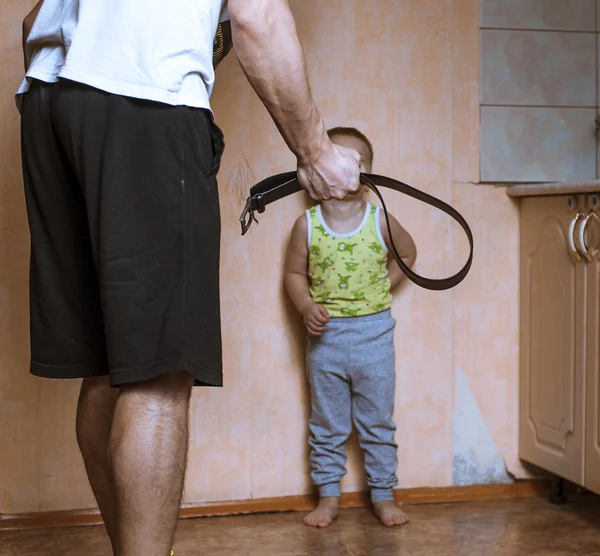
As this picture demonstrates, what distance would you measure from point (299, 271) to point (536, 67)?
87 centimetres

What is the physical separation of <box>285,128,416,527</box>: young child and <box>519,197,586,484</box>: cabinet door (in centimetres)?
36

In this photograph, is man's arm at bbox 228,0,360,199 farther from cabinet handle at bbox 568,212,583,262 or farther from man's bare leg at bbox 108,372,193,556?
cabinet handle at bbox 568,212,583,262

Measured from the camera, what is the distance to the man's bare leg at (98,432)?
138 cm

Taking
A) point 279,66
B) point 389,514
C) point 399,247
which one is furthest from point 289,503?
point 279,66

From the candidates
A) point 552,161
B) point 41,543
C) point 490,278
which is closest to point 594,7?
point 552,161

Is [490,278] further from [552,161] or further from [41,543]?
[41,543]

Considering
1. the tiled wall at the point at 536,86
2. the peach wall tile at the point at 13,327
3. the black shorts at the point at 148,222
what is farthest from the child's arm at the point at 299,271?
the black shorts at the point at 148,222

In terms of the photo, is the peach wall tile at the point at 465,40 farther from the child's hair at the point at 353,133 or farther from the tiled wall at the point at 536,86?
the child's hair at the point at 353,133

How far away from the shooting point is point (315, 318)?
85.7 inches

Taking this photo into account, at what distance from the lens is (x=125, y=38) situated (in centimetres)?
113

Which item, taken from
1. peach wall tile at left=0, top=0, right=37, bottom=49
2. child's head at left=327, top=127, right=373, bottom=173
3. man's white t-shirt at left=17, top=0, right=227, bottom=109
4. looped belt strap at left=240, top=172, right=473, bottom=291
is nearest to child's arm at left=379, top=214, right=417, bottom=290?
child's head at left=327, top=127, right=373, bottom=173

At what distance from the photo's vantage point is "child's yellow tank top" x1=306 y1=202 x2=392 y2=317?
7.25 feet

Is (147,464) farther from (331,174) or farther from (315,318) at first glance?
(315,318)

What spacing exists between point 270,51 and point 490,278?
1.41 m
